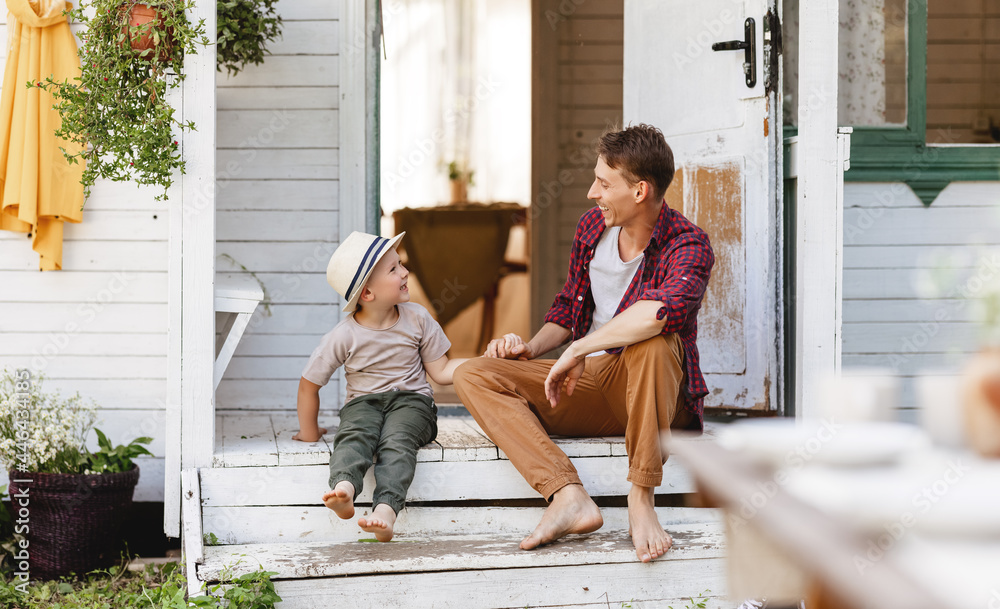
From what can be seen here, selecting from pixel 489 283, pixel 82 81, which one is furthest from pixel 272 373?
pixel 489 283

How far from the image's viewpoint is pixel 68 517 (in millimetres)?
2689

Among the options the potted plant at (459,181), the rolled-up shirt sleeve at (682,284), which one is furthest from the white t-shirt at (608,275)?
the potted plant at (459,181)

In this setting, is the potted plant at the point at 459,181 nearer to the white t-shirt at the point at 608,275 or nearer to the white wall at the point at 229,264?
the white wall at the point at 229,264

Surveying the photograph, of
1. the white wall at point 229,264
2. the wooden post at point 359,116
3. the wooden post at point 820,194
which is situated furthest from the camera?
the wooden post at point 359,116

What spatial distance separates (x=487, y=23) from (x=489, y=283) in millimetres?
2527

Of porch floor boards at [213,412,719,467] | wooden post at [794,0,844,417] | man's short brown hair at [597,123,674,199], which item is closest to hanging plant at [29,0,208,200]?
porch floor boards at [213,412,719,467]

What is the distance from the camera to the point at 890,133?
3.43 metres

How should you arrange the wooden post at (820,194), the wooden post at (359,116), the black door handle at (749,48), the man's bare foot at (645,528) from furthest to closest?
the wooden post at (359,116) → the black door handle at (749,48) → the wooden post at (820,194) → the man's bare foot at (645,528)

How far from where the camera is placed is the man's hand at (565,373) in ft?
7.51

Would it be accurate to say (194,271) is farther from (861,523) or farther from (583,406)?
(861,523)

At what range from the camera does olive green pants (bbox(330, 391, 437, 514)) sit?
2.26 metres

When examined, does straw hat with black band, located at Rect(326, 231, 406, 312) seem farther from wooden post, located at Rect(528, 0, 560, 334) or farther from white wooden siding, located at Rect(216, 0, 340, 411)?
wooden post, located at Rect(528, 0, 560, 334)

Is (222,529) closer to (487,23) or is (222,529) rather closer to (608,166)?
(608,166)

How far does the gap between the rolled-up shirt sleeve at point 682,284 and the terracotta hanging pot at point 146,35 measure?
4.66 ft
